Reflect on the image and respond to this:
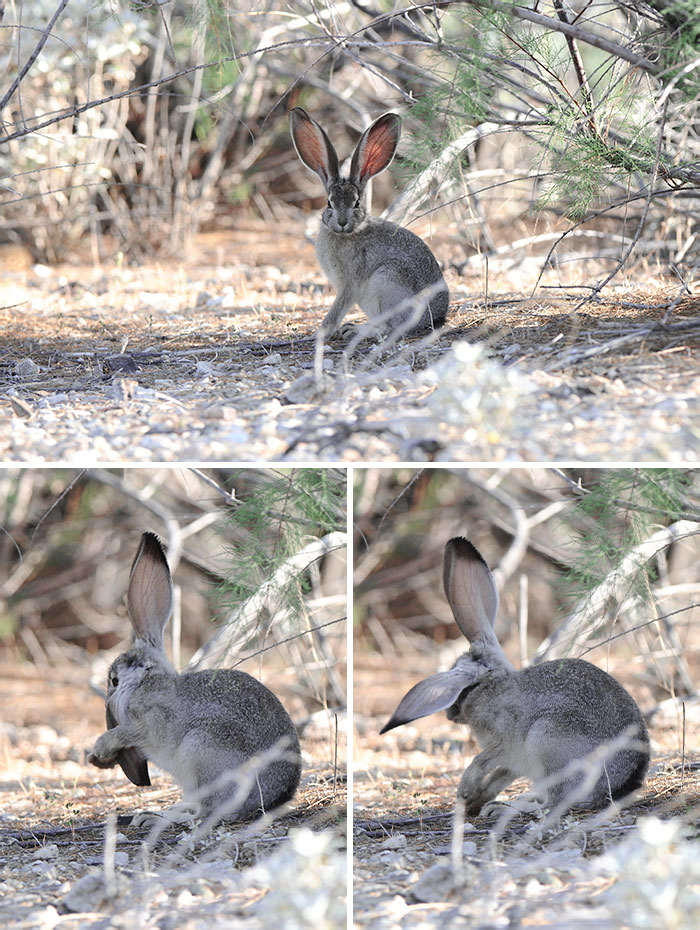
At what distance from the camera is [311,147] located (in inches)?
217

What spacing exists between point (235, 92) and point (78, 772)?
6.02m

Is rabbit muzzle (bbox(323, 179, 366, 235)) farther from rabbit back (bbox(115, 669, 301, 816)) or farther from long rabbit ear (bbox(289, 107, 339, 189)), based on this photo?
rabbit back (bbox(115, 669, 301, 816))

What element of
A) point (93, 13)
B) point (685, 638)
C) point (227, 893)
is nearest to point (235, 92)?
point (93, 13)

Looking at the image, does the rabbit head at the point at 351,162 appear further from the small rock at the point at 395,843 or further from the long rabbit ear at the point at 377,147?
the small rock at the point at 395,843

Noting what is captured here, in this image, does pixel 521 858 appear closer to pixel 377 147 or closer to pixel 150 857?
pixel 150 857

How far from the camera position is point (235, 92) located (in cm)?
935

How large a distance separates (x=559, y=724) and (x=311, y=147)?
3.01 metres

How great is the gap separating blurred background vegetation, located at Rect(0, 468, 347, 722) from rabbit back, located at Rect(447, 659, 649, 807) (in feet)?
2.56

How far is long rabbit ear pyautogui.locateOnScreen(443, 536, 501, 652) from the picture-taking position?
176 inches

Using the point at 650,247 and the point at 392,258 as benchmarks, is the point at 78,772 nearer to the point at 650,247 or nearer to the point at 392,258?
the point at 392,258

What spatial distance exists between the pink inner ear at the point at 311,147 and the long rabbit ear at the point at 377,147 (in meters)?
0.18

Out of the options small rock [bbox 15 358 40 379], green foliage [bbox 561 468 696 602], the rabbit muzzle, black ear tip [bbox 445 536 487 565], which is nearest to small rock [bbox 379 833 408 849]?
black ear tip [bbox 445 536 487 565]

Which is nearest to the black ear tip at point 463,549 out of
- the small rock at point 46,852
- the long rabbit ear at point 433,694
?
the long rabbit ear at point 433,694

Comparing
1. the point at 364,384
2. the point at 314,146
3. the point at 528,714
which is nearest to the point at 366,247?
the point at 314,146
